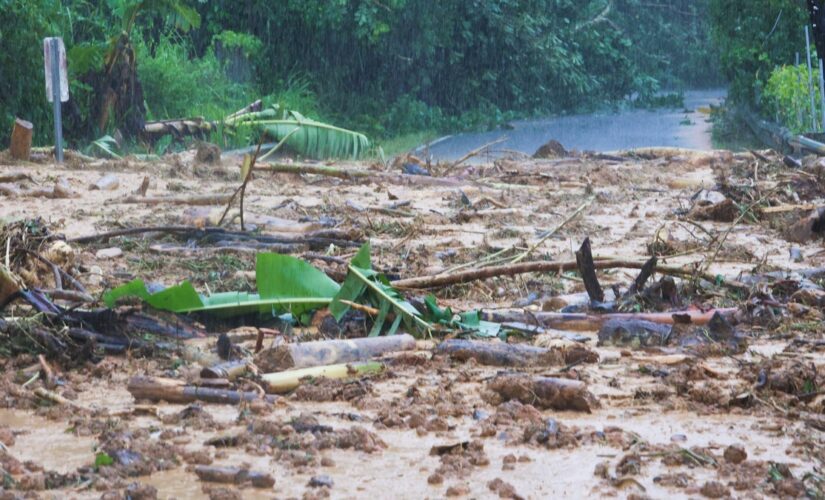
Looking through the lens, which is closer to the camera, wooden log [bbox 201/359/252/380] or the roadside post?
wooden log [bbox 201/359/252/380]

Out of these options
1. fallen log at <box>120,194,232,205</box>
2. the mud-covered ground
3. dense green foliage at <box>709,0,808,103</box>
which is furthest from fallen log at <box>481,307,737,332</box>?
dense green foliage at <box>709,0,808,103</box>

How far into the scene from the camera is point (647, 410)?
4.10 meters

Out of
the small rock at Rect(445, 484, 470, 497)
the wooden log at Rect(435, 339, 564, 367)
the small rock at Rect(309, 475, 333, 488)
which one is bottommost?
the wooden log at Rect(435, 339, 564, 367)

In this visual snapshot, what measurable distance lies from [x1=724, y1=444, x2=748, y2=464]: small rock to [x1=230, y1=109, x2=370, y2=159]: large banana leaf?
13.8 meters

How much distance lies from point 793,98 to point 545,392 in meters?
15.3

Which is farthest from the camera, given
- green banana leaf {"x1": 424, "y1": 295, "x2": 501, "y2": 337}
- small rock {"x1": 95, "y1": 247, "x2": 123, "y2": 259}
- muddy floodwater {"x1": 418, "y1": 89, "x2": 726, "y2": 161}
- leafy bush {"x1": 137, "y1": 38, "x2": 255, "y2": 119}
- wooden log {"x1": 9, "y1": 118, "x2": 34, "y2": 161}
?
muddy floodwater {"x1": 418, "y1": 89, "x2": 726, "y2": 161}

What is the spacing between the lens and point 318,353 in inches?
185

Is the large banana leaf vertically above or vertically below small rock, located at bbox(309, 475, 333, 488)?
below

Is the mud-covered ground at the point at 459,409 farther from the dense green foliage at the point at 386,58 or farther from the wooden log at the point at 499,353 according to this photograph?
the dense green foliage at the point at 386,58

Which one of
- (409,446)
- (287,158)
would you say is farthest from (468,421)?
(287,158)

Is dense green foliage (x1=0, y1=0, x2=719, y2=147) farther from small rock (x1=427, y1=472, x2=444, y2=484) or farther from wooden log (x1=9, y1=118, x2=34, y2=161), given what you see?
small rock (x1=427, y1=472, x2=444, y2=484)

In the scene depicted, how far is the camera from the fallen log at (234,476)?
3311mm

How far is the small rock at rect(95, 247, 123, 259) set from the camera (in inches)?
293

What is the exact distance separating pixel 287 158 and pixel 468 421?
44.1 ft
